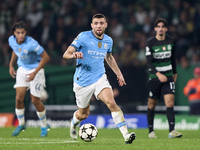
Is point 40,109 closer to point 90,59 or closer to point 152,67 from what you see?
point 152,67

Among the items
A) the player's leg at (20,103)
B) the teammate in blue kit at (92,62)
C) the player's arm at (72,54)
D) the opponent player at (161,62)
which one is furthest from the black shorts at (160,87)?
the player's arm at (72,54)

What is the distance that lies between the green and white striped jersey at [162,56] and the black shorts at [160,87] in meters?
0.16

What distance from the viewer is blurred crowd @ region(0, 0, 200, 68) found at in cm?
1723

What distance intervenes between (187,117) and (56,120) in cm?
456

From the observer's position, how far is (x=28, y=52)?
10.4 metres

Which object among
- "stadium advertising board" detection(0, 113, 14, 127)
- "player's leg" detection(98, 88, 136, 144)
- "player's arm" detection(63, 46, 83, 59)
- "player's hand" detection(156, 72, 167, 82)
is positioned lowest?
"stadium advertising board" detection(0, 113, 14, 127)

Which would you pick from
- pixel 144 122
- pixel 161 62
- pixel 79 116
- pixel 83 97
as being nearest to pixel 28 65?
pixel 79 116

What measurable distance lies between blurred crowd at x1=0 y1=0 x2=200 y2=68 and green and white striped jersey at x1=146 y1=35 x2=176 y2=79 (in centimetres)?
593

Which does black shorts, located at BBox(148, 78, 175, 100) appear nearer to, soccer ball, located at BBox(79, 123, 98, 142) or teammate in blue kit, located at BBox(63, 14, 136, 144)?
teammate in blue kit, located at BBox(63, 14, 136, 144)

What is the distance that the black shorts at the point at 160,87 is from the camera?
10070 mm

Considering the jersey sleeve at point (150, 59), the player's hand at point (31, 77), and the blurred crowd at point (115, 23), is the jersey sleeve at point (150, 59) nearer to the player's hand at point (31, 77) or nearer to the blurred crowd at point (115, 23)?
the player's hand at point (31, 77)

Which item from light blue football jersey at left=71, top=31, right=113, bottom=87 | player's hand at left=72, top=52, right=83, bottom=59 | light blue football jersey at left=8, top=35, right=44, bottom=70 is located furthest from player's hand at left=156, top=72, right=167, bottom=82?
player's hand at left=72, top=52, right=83, bottom=59

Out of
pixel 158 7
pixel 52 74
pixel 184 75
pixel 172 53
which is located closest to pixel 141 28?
pixel 158 7

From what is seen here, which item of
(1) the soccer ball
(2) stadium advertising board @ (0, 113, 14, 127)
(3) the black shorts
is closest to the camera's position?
(1) the soccer ball
